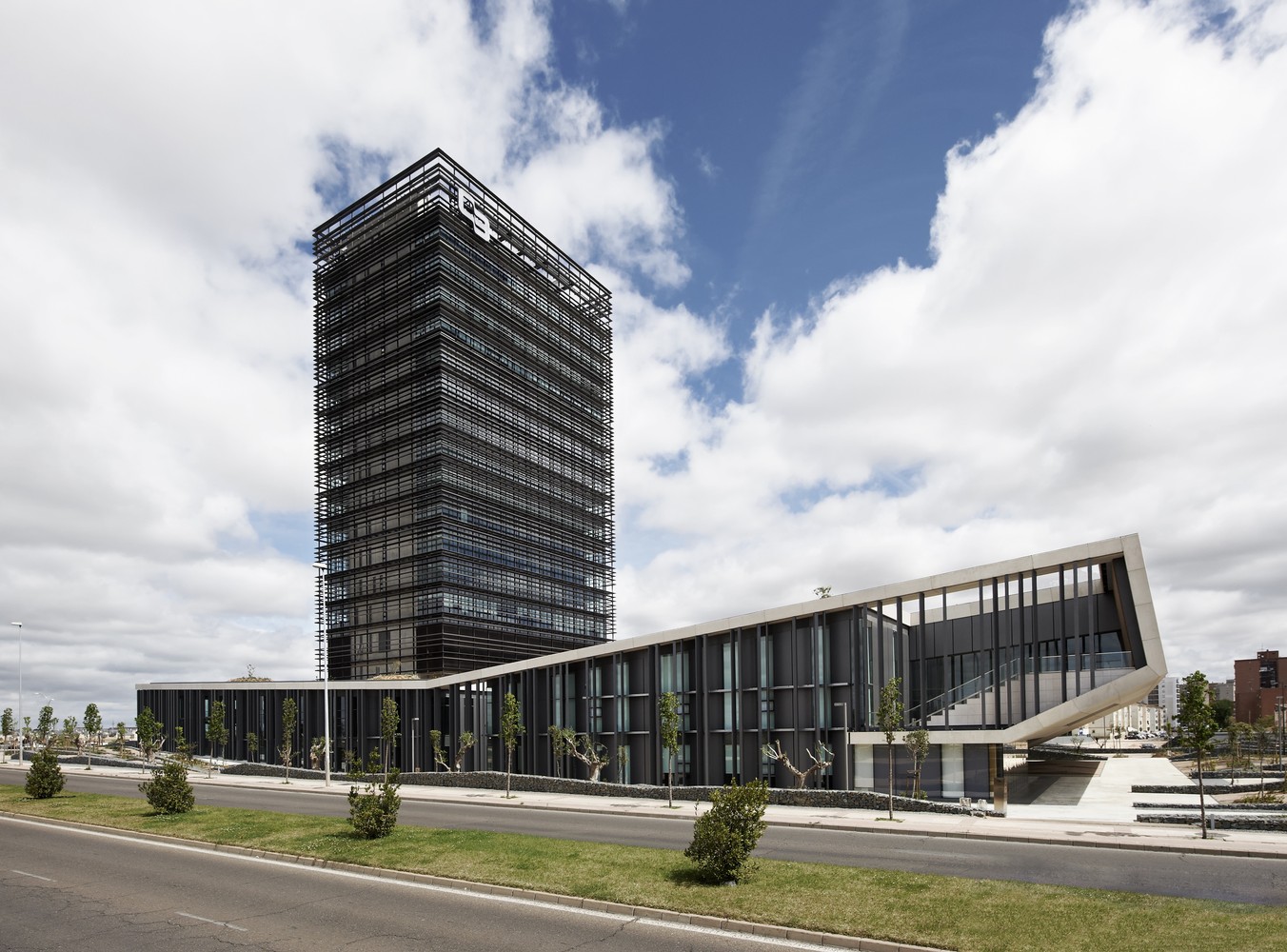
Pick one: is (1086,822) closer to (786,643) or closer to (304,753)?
(786,643)

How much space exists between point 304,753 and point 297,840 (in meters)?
56.3

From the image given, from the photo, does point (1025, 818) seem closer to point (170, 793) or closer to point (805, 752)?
point (805, 752)

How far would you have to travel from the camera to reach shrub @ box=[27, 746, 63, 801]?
4312cm

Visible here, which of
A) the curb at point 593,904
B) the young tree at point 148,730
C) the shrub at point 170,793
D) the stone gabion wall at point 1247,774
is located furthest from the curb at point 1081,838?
the young tree at point 148,730

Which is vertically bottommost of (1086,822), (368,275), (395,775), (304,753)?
(304,753)

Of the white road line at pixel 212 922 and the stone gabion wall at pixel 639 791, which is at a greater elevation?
the white road line at pixel 212 922

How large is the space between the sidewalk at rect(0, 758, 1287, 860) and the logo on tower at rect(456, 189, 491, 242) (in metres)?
69.3

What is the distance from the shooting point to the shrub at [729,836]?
1945 centimetres

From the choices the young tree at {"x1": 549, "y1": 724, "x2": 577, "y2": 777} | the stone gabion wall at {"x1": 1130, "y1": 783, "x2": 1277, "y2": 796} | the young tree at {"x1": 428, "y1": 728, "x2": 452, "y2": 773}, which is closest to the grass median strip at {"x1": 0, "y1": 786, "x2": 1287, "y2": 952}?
the young tree at {"x1": 549, "y1": 724, "x2": 577, "y2": 777}

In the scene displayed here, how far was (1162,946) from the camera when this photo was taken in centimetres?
1427

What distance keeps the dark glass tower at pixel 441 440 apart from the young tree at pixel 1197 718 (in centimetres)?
7436

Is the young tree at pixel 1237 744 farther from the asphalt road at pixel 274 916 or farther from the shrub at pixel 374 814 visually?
the asphalt road at pixel 274 916

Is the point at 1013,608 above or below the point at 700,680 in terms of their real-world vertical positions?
above

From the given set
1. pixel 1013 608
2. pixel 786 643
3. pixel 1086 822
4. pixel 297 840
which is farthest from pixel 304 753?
pixel 1086 822
